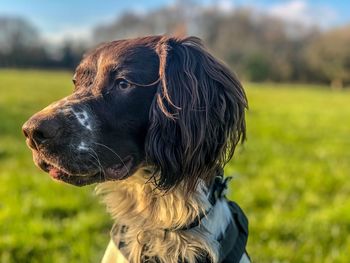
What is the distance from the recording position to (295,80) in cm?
4991

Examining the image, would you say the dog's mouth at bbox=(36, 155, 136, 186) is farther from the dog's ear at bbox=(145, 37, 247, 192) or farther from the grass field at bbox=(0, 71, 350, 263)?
the grass field at bbox=(0, 71, 350, 263)

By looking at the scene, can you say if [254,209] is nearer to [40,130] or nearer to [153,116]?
[153,116]

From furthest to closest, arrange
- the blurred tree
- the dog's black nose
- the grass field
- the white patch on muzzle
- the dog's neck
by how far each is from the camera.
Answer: the blurred tree → the grass field → the dog's neck → the white patch on muzzle → the dog's black nose

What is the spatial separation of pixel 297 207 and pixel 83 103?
3273 mm

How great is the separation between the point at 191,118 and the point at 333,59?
165 ft

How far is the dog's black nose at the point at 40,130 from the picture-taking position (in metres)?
2.02

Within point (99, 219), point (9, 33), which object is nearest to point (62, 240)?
point (99, 219)

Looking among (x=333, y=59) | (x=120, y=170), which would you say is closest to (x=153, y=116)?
(x=120, y=170)

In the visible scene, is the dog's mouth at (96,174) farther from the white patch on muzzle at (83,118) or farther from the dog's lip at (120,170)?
the white patch on muzzle at (83,118)

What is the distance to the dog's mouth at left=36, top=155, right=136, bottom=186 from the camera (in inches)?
88.0

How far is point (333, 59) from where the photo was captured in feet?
163

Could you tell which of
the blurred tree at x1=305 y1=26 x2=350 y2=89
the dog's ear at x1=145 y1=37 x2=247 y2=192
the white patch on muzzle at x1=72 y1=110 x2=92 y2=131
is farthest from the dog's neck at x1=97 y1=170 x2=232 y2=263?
the blurred tree at x1=305 y1=26 x2=350 y2=89

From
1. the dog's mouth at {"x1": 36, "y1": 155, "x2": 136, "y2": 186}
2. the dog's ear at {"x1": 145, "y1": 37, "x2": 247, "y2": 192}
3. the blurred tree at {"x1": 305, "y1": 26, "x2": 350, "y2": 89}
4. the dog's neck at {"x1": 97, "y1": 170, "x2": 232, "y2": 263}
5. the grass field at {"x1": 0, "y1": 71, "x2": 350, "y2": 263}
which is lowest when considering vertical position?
the blurred tree at {"x1": 305, "y1": 26, "x2": 350, "y2": 89}

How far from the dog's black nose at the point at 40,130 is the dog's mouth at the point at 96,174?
0.50 ft
